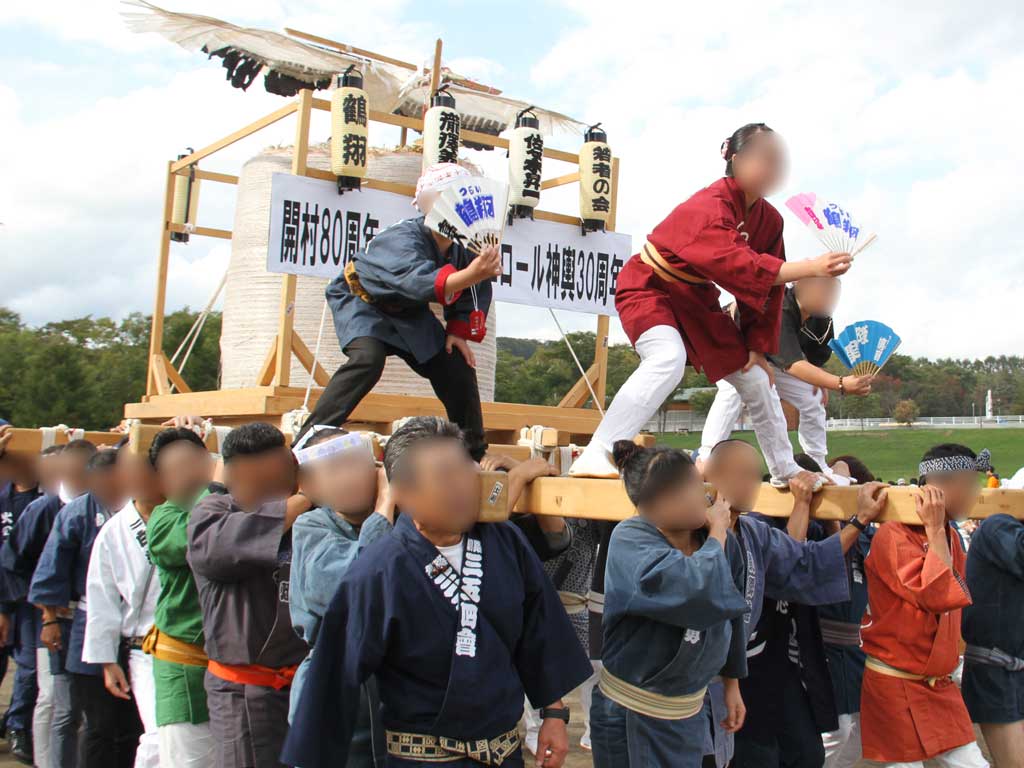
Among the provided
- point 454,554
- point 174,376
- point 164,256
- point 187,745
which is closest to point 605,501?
point 454,554

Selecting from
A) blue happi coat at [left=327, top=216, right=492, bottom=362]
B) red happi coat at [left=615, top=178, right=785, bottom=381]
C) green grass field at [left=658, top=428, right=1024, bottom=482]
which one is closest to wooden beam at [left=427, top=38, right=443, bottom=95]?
blue happi coat at [left=327, top=216, right=492, bottom=362]

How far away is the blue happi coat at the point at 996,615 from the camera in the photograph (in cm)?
443

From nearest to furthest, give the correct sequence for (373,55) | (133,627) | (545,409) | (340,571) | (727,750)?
(340,571), (727,750), (133,627), (545,409), (373,55)

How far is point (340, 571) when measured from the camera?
276cm

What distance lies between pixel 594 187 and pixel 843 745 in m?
5.81

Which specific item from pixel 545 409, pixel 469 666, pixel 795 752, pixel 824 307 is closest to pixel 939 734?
pixel 795 752

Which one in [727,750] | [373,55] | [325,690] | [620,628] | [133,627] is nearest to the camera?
[325,690]

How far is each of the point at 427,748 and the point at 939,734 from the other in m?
2.50

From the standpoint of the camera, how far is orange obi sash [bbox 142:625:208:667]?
3.78m

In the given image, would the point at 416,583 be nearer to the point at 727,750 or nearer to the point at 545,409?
the point at 727,750

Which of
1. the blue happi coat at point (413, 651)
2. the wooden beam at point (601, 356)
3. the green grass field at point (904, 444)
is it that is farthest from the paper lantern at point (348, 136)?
the green grass field at point (904, 444)

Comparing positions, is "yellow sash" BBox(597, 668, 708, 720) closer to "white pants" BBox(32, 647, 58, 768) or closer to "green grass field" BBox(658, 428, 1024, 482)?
"white pants" BBox(32, 647, 58, 768)

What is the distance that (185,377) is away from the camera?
21609 millimetres

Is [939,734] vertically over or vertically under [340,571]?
under
